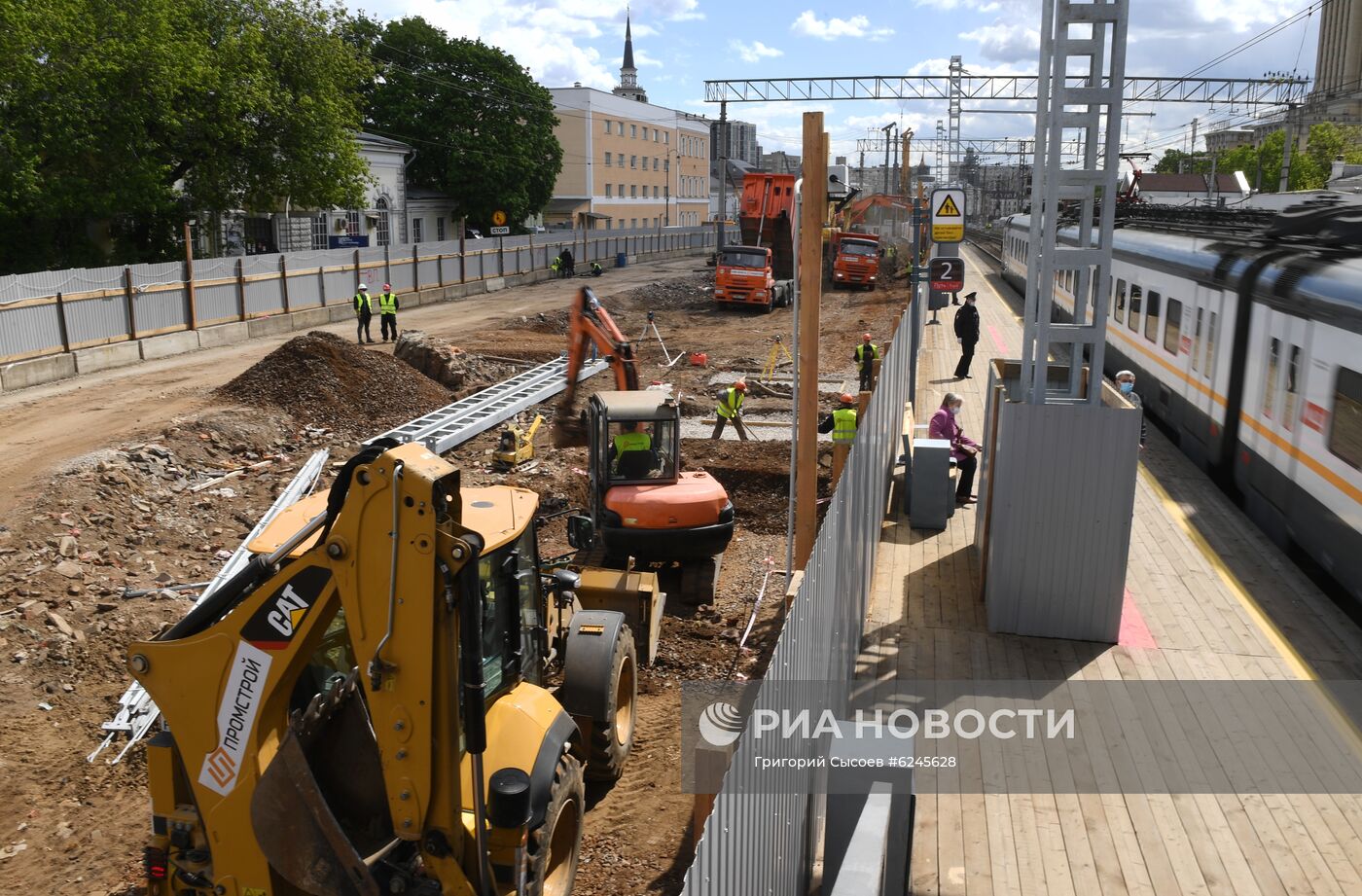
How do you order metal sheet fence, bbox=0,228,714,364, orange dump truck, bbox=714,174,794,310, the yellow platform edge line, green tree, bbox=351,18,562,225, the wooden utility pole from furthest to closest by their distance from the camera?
green tree, bbox=351,18,562,225, orange dump truck, bbox=714,174,794,310, metal sheet fence, bbox=0,228,714,364, the wooden utility pole, the yellow platform edge line

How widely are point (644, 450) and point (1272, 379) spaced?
22.3 ft

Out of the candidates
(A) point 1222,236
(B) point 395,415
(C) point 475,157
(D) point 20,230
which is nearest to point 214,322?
(D) point 20,230

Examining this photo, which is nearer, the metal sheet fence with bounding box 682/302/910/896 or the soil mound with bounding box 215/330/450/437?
the metal sheet fence with bounding box 682/302/910/896

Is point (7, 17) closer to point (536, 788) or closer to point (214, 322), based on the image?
point (214, 322)

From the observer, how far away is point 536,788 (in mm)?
5770

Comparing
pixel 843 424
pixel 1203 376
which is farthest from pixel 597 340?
pixel 1203 376

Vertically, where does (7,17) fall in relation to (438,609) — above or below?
above

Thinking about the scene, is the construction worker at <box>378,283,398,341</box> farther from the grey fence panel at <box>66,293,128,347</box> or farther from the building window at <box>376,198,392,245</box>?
the building window at <box>376,198,392,245</box>

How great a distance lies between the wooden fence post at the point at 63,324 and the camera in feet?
77.7

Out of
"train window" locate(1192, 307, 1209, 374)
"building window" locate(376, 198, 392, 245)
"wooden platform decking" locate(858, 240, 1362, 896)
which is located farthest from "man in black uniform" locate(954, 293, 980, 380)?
"building window" locate(376, 198, 392, 245)

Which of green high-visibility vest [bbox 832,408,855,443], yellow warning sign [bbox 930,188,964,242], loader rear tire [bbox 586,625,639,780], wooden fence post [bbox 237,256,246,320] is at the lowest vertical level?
loader rear tire [bbox 586,625,639,780]

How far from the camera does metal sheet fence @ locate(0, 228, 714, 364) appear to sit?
Answer: 23.1 m

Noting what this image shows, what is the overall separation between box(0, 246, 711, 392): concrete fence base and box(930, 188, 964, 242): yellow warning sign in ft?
59.7

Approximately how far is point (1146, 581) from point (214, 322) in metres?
26.1
